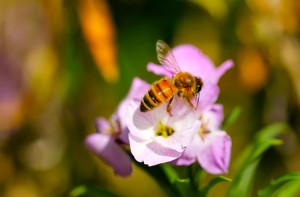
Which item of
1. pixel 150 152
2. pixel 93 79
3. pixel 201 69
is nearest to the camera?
pixel 150 152

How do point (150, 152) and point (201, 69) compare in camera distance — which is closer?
point (150, 152)

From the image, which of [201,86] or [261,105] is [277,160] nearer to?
[261,105]

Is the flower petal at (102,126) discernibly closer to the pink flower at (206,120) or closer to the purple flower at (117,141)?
the purple flower at (117,141)

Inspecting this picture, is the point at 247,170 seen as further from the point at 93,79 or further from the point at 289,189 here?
the point at 93,79

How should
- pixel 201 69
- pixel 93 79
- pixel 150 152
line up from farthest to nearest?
pixel 93 79, pixel 201 69, pixel 150 152

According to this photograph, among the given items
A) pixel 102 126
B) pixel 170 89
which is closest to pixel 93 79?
pixel 102 126

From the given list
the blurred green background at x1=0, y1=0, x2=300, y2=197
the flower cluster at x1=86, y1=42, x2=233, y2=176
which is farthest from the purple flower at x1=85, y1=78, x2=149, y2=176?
the blurred green background at x1=0, y1=0, x2=300, y2=197
